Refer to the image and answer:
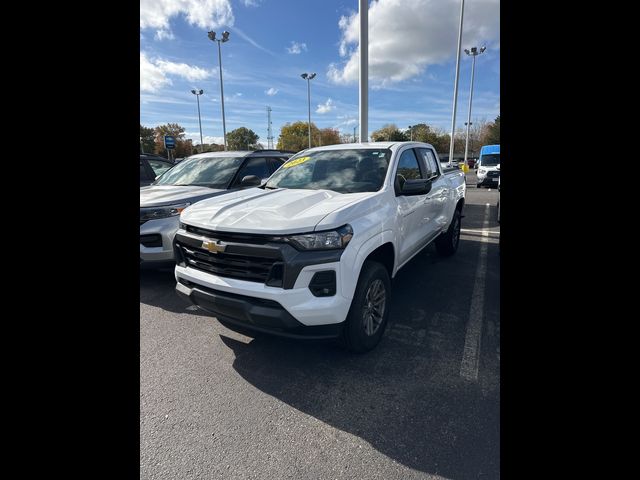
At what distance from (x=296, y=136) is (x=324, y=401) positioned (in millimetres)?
82113

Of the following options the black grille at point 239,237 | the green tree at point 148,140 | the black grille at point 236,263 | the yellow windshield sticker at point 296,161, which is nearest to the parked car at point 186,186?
the yellow windshield sticker at point 296,161

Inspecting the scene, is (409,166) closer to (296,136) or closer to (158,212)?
(158,212)

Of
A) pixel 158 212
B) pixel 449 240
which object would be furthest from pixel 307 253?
pixel 449 240

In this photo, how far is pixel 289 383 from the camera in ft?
8.72

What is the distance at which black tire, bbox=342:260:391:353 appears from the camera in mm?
2701

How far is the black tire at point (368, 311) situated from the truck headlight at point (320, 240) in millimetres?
420

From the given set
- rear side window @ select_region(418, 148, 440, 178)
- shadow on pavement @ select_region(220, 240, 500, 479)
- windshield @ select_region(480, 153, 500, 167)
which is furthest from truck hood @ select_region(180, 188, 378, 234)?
windshield @ select_region(480, 153, 500, 167)

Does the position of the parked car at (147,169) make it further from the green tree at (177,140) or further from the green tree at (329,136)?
the green tree at (329,136)

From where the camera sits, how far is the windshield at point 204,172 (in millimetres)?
5887

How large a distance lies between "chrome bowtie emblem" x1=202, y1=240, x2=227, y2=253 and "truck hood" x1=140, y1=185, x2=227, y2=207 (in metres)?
2.34
